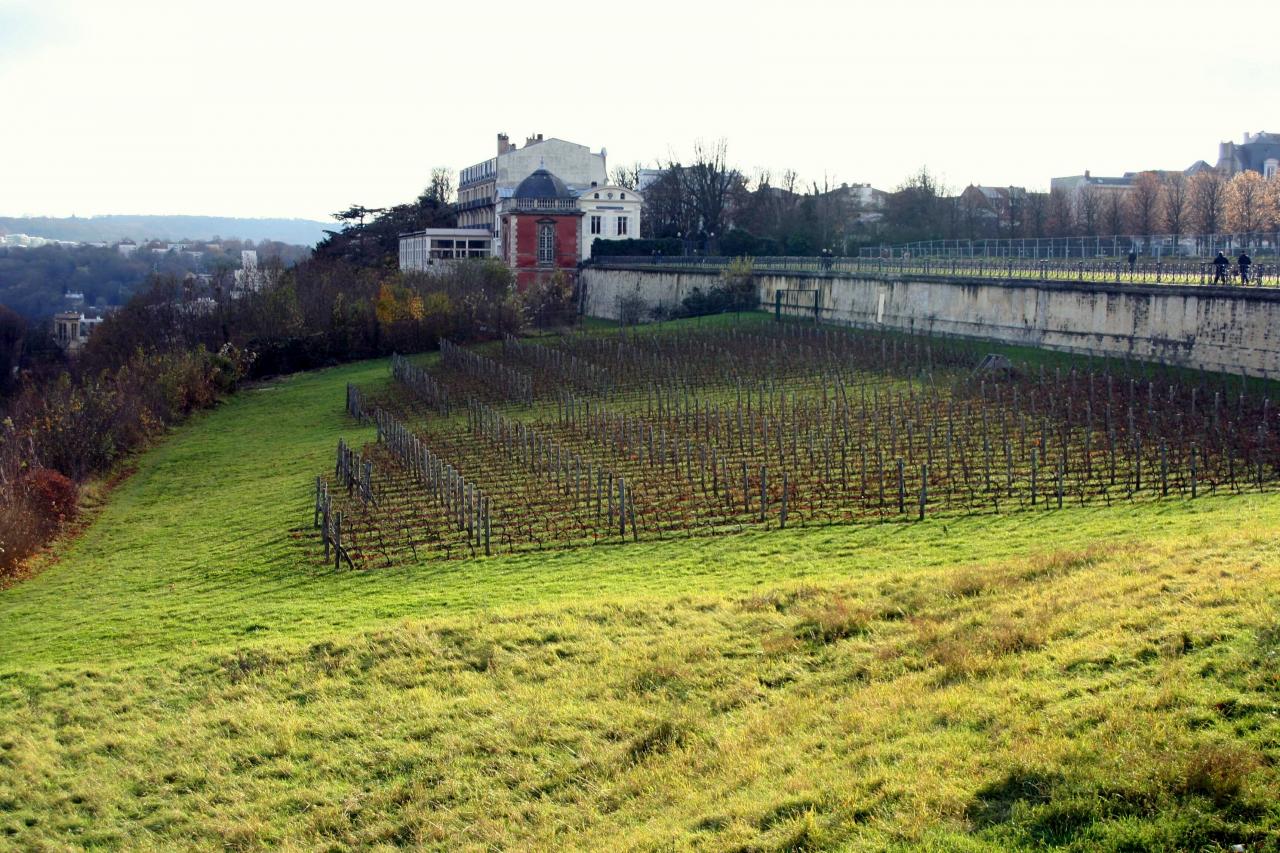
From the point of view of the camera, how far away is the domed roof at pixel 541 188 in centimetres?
7350

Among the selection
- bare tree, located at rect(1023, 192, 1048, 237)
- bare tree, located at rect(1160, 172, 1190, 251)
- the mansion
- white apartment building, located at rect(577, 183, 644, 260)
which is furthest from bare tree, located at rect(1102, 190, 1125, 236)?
the mansion

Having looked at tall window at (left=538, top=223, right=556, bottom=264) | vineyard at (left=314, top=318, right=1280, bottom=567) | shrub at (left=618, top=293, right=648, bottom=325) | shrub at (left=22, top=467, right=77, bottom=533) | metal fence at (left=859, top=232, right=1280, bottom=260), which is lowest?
shrub at (left=22, top=467, right=77, bottom=533)

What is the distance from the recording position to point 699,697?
11969 millimetres

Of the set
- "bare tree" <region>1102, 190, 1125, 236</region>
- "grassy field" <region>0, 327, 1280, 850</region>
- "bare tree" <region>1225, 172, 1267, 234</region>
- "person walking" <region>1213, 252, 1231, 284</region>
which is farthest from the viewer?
"bare tree" <region>1102, 190, 1125, 236</region>

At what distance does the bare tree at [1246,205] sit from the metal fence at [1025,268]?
607 inches

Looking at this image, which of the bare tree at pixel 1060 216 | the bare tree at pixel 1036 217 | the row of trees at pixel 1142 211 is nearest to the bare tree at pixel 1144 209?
the row of trees at pixel 1142 211

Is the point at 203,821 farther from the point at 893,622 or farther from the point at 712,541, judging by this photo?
the point at 712,541

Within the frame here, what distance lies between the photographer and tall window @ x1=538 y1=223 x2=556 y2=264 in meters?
72.7

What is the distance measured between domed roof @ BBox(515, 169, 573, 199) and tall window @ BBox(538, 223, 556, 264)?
1936mm

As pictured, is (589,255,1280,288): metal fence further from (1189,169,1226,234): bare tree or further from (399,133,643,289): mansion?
(1189,169,1226,234): bare tree

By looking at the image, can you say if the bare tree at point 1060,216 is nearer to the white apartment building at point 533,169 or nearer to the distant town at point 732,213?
the distant town at point 732,213

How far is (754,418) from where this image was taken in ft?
99.3

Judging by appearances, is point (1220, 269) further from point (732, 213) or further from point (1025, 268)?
point (732, 213)

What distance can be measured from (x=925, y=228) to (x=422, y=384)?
4058 cm
